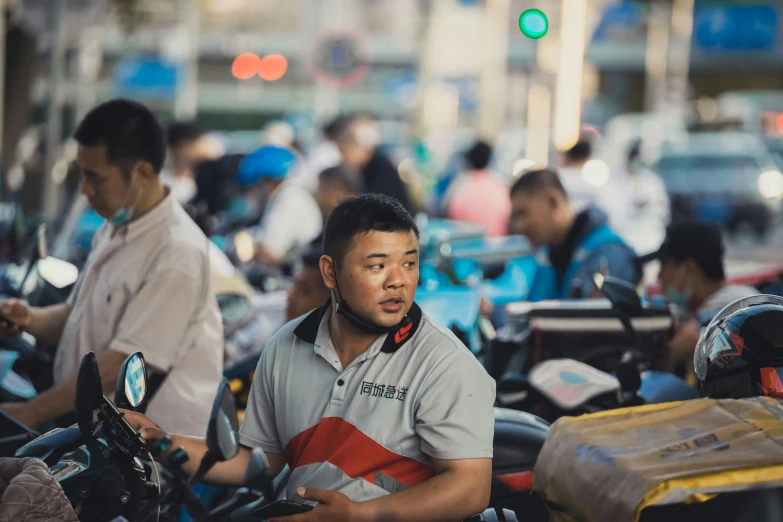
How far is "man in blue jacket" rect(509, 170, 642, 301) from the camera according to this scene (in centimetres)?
744

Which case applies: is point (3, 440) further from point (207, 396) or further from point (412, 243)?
point (412, 243)

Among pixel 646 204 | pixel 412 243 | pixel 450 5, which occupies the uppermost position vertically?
pixel 450 5

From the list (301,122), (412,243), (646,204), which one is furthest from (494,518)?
(301,122)

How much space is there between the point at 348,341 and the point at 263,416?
0.36 m

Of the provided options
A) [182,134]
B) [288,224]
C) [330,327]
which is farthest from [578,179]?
[330,327]

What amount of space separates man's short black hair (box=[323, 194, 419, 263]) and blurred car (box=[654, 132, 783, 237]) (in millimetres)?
24736

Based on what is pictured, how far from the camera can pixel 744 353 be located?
3.70 m

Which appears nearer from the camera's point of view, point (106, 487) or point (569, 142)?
point (106, 487)

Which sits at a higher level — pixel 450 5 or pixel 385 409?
pixel 450 5

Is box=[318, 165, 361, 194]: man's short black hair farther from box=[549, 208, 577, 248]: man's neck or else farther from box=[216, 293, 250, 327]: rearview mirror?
box=[216, 293, 250, 327]: rearview mirror

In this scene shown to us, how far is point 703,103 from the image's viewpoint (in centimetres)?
4847

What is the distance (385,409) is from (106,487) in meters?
0.75

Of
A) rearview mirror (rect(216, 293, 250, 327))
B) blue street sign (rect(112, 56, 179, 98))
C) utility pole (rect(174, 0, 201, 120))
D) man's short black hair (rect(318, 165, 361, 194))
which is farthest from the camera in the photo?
blue street sign (rect(112, 56, 179, 98))


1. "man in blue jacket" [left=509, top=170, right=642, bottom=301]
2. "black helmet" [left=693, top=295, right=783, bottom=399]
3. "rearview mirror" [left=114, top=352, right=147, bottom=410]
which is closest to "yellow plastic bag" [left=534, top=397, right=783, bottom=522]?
"black helmet" [left=693, top=295, right=783, bottom=399]
